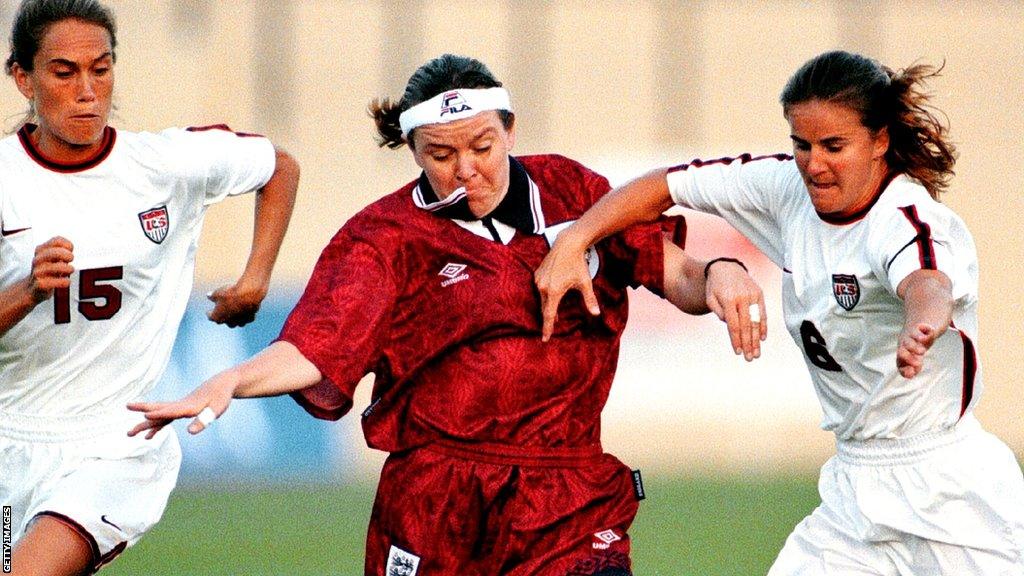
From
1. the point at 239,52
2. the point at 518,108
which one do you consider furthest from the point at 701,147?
the point at 239,52

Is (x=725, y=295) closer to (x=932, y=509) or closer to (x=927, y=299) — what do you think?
(x=927, y=299)

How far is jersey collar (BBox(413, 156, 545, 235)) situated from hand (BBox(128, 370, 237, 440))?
0.86m

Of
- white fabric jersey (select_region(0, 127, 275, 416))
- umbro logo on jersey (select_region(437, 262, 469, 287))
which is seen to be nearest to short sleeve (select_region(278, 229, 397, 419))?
umbro logo on jersey (select_region(437, 262, 469, 287))

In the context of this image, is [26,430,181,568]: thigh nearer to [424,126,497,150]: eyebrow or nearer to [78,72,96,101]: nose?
[78,72,96,101]: nose

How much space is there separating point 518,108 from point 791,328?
23.9 feet

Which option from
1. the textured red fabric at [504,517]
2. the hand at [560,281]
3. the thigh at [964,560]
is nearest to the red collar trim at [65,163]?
the textured red fabric at [504,517]

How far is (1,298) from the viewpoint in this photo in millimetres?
5031

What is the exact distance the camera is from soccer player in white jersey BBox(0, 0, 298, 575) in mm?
5344

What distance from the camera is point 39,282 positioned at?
487 cm

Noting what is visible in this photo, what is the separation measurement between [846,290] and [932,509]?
0.67 metres

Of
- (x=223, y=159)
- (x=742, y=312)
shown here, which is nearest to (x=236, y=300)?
(x=223, y=159)

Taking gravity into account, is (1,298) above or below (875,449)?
above

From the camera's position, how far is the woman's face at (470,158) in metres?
5.05

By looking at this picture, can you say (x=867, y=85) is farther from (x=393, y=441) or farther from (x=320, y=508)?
(x=320, y=508)
